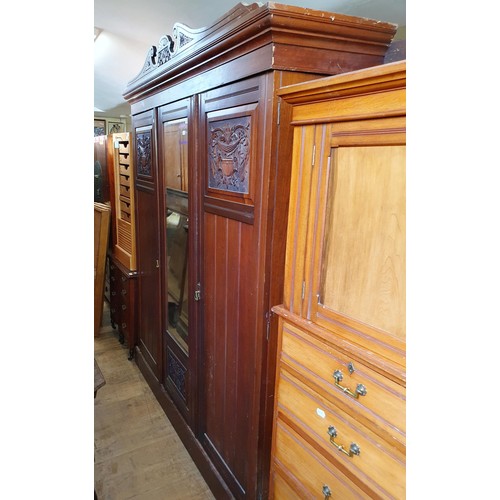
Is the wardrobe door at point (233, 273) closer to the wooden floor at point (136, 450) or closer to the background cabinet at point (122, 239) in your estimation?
the wooden floor at point (136, 450)

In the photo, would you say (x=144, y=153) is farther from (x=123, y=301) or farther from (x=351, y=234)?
(x=351, y=234)

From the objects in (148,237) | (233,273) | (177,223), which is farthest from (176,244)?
(233,273)

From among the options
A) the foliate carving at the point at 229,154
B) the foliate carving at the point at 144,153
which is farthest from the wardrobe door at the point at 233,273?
the foliate carving at the point at 144,153

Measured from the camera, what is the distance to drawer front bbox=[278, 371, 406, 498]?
917 millimetres

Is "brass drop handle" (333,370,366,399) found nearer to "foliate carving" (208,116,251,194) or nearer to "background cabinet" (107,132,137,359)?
"foliate carving" (208,116,251,194)

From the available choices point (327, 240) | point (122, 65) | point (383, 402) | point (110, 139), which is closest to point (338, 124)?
Result: point (327, 240)

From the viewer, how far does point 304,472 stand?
1191 millimetres

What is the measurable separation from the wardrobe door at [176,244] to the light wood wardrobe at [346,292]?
76 centimetres

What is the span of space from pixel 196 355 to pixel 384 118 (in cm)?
140

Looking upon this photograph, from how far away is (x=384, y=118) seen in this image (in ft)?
2.81

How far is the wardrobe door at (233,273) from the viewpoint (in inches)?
49.9

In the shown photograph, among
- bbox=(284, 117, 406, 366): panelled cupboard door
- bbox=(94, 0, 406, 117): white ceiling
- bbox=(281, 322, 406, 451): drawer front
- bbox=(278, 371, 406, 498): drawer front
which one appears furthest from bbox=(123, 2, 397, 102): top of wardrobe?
bbox=(278, 371, 406, 498): drawer front
